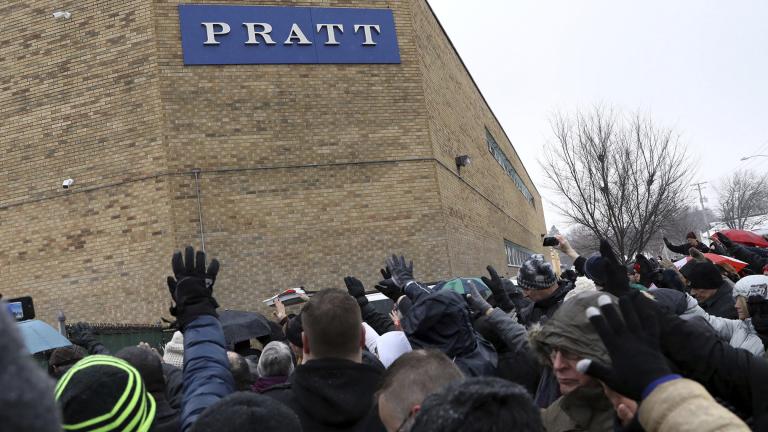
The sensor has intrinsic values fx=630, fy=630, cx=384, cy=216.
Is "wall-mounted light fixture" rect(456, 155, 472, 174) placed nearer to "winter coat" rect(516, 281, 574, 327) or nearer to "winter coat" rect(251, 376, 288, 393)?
"winter coat" rect(516, 281, 574, 327)

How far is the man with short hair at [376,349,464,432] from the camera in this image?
217 centimetres

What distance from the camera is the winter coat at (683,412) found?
1429 millimetres

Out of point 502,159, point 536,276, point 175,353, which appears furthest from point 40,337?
point 502,159

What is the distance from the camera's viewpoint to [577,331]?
224 cm

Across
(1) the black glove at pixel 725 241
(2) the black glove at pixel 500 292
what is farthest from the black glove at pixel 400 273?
(1) the black glove at pixel 725 241

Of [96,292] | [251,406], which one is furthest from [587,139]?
[251,406]

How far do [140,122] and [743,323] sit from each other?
11616 mm

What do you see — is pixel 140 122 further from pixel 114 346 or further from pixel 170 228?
pixel 114 346

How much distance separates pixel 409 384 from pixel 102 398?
3.38 feet

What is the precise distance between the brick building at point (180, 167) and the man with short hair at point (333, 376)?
406 inches

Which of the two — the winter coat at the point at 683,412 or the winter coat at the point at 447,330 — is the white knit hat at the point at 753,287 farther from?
the winter coat at the point at 683,412

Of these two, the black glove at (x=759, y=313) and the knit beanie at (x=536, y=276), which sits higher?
the knit beanie at (x=536, y=276)

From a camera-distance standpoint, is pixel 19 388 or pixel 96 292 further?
pixel 96 292

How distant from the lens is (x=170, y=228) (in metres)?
12.3
